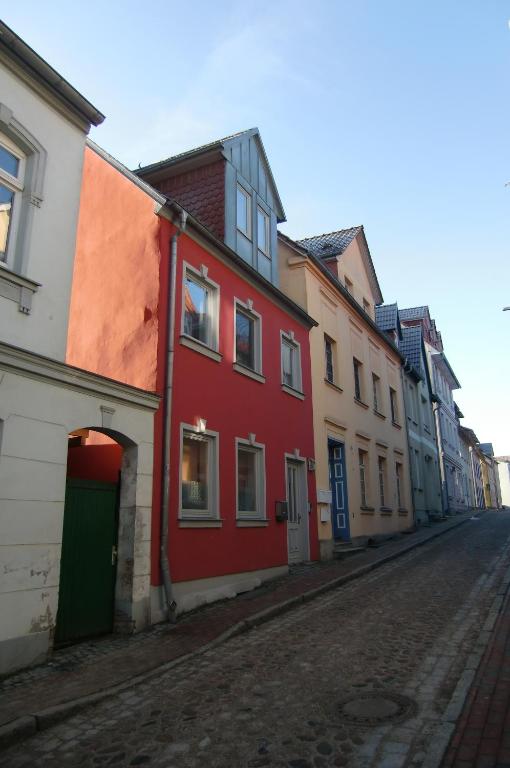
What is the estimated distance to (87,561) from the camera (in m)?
7.95

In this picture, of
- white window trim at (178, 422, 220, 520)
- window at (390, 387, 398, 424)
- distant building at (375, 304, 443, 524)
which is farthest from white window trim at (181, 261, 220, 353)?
distant building at (375, 304, 443, 524)

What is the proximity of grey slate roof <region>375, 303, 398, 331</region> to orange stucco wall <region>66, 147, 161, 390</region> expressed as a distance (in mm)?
17242

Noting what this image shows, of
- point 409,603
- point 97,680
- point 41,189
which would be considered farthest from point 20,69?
point 409,603

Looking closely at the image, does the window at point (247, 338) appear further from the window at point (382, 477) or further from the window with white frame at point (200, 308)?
the window at point (382, 477)

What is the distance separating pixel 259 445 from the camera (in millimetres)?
12289

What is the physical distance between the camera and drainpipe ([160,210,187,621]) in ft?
28.8

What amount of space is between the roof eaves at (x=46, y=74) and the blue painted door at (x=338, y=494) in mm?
10748

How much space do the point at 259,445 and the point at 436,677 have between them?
22.9ft

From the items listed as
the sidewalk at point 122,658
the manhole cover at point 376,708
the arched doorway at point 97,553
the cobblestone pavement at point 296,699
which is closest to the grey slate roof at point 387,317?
the sidewalk at point 122,658

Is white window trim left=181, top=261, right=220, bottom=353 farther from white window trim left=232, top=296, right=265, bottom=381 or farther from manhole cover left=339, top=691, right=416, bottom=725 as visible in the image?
manhole cover left=339, top=691, right=416, bottom=725

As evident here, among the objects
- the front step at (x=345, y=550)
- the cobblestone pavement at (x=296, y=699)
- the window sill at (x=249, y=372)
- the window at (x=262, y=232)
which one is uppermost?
the window at (x=262, y=232)

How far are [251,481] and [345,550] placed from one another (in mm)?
4652

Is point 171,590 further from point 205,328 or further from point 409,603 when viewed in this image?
point 205,328

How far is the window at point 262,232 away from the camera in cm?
1423
